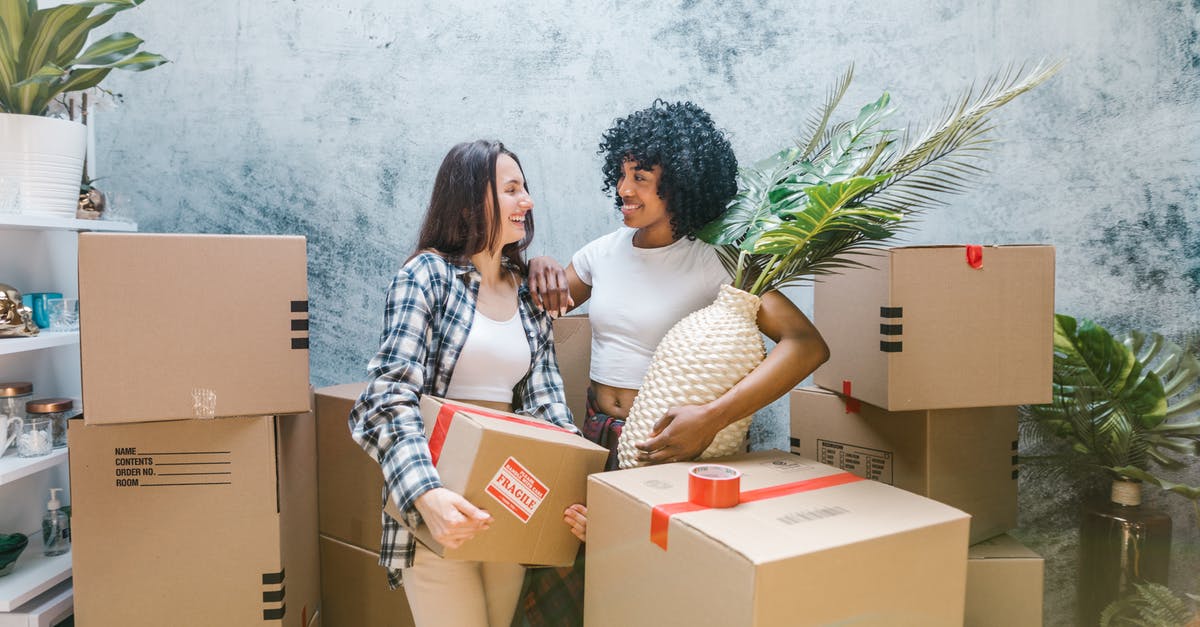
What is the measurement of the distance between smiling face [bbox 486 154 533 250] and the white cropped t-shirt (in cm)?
31

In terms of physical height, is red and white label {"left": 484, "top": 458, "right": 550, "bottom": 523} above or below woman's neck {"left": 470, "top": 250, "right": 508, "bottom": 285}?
below

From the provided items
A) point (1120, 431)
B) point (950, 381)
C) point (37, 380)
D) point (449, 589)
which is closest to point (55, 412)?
point (37, 380)

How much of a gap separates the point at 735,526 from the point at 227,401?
115 centimetres

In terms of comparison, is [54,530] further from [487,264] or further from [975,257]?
[975,257]

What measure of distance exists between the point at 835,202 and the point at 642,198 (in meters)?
0.57

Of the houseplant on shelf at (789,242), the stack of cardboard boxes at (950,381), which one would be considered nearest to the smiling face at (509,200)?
the houseplant on shelf at (789,242)

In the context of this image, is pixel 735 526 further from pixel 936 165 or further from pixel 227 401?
pixel 936 165

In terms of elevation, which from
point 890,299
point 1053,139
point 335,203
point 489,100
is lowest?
point 890,299

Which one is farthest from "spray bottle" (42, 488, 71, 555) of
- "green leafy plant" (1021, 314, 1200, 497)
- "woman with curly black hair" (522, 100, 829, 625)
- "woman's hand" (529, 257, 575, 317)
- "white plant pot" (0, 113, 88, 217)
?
"green leafy plant" (1021, 314, 1200, 497)

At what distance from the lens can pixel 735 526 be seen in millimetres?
1050

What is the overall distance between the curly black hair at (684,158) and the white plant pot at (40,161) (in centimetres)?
136

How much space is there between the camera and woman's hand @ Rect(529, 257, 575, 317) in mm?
1743

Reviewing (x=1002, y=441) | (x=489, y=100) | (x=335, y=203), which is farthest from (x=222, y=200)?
(x=1002, y=441)

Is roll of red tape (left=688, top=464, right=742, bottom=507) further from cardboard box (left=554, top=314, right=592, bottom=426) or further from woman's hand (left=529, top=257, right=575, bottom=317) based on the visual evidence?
cardboard box (left=554, top=314, right=592, bottom=426)
